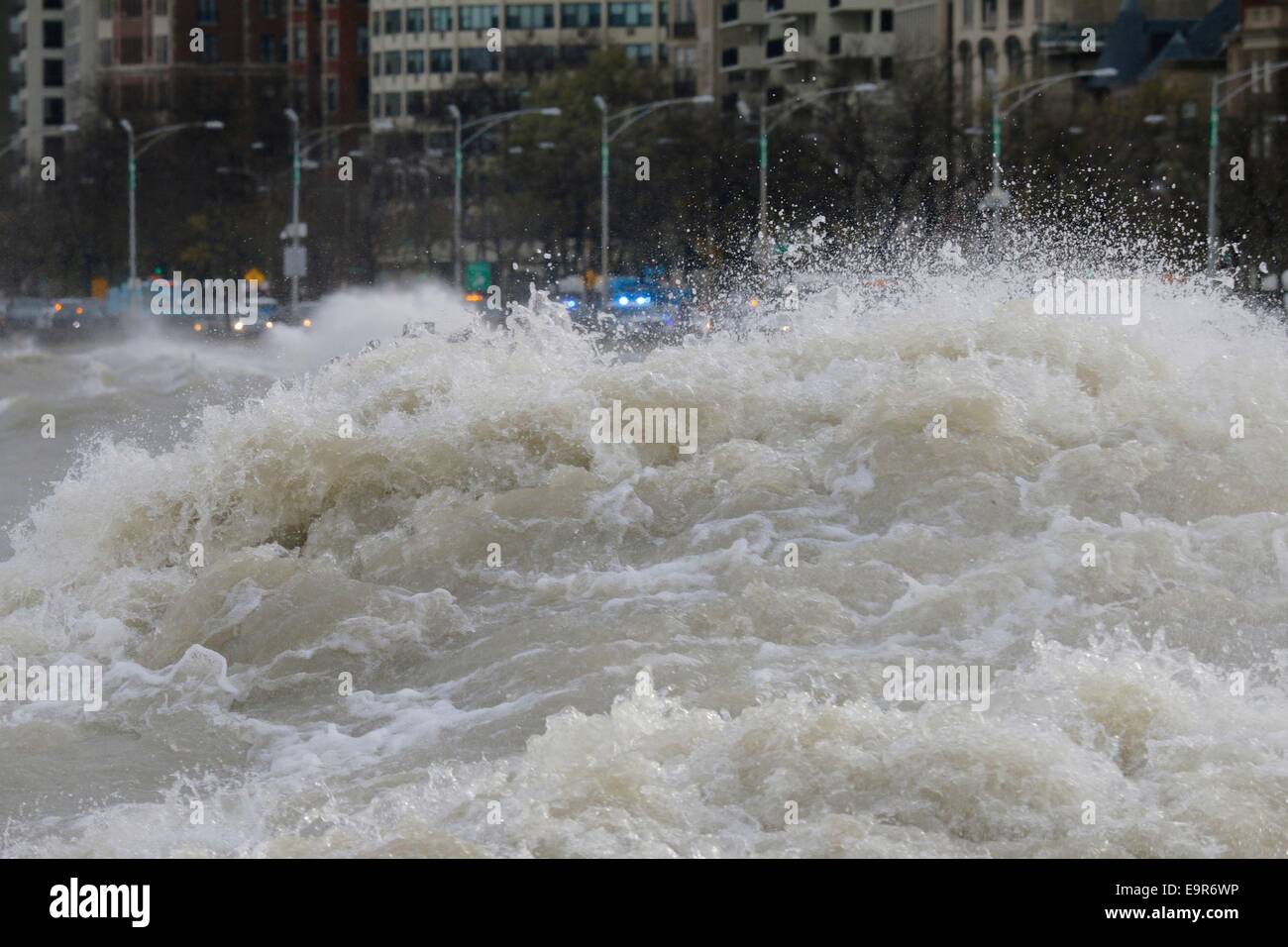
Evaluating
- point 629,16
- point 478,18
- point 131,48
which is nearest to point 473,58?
point 478,18

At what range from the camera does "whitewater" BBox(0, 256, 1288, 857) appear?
1050 centimetres

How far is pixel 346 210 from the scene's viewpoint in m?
85.4

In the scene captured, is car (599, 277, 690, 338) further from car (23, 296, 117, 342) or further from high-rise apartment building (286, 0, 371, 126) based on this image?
high-rise apartment building (286, 0, 371, 126)

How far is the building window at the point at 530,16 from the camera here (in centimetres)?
12308

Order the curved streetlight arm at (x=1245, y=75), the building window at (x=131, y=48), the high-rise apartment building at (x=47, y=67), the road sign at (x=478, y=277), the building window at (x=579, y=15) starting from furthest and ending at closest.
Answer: the high-rise apartment building at (x=47, y=67) < the building window at (x=131, y=48) < the building window at (x=579, y=15) < the road sign at (x=478, y=277) < the curved streetlight arm at (x=1245, y=75)

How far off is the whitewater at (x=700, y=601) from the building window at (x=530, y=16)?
4087 inches

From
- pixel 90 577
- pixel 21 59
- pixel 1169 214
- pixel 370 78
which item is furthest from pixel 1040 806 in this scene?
pixel 21 59

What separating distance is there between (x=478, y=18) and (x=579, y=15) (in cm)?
567

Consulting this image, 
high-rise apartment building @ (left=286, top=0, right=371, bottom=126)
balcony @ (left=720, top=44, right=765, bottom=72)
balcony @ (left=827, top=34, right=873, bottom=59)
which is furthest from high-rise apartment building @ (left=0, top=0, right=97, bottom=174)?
balcony @ (left=827, top=34, right=873, bottom=59)

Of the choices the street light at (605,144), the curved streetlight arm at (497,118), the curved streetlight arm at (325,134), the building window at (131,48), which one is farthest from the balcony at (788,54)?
the building window at (131,48)

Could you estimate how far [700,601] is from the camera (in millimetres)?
14305

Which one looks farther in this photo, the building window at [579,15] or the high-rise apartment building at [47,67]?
the high-rise apartment building at [47,67]

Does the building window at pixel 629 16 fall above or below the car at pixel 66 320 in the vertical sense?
above

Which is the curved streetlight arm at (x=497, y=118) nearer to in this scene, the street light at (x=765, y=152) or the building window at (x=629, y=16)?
the street light at (x=765, y=152)
